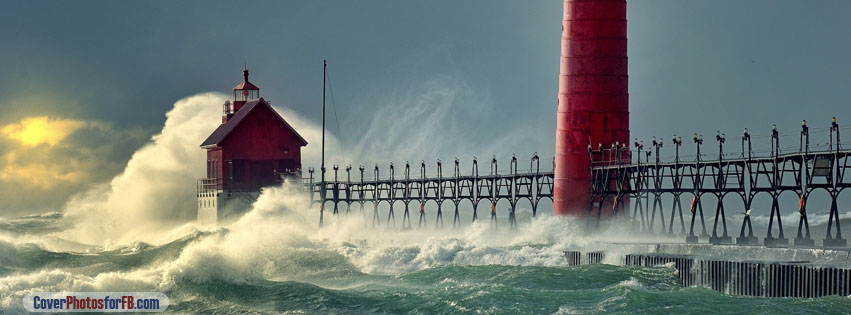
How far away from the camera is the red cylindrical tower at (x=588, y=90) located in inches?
2237

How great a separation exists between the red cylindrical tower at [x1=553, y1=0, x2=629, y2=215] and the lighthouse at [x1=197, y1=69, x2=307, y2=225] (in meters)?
24.7

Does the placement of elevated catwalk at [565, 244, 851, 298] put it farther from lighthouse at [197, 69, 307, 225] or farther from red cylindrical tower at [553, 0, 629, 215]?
lighthouse at [197, 69, 307, 225]

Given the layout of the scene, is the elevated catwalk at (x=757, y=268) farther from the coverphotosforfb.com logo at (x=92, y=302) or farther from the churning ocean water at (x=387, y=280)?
the coverphotosforfb.com logo at (x=92, y=302)

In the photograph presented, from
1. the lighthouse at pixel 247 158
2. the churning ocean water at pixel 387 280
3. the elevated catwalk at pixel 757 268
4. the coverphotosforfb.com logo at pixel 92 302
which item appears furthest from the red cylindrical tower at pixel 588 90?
the coverphotosforfb.com logo at pixel 92 302

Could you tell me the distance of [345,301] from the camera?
113 feet

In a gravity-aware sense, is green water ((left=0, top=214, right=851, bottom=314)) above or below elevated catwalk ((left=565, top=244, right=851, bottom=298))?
below

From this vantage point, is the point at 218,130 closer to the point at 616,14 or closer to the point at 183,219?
the point at 183,219

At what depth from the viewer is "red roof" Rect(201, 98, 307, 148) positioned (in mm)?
77688

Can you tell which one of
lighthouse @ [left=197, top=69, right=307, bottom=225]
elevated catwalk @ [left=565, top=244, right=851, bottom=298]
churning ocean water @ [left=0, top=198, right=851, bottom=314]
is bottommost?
churning ocean water @ [left=0, top=198, right=851, bottom=314]

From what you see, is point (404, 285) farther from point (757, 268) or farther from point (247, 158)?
point (247, 158)

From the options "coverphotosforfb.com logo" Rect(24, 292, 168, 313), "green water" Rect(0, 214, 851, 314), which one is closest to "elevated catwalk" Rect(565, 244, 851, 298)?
"green water" Rect(0, 214, 851, 314)

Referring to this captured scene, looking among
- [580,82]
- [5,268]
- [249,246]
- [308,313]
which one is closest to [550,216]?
[580,82]

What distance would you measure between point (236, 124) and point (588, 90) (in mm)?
27212

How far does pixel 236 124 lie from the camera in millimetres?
77625
